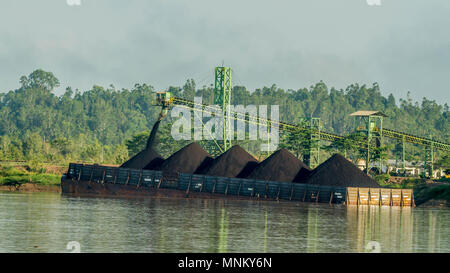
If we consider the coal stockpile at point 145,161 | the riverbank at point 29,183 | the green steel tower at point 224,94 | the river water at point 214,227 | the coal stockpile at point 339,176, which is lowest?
the river water at point 214,227

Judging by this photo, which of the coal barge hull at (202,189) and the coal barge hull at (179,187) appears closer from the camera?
the coal barge hull at (202,189)

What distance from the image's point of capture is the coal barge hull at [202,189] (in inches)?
2028

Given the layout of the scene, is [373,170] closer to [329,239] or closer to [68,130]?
[329,239]

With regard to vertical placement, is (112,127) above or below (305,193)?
above

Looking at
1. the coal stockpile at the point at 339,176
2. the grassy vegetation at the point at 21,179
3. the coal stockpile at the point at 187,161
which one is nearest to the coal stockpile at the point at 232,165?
the coal stockpile at the point at 187,161

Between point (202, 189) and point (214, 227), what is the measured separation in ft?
64.0

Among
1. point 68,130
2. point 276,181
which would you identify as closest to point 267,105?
point 68,130

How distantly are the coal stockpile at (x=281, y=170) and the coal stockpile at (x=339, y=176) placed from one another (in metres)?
1.67

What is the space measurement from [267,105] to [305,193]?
137422 mm

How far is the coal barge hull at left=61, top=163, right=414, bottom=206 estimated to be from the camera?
169 ft

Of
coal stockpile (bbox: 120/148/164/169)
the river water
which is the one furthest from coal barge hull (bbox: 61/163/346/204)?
coal stockpile (bbox: 120/148/164/169)

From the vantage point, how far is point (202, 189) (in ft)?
183

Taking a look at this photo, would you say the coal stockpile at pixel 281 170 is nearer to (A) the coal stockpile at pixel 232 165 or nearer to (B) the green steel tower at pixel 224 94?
(A) the coal stockpile at pixel 232 165
